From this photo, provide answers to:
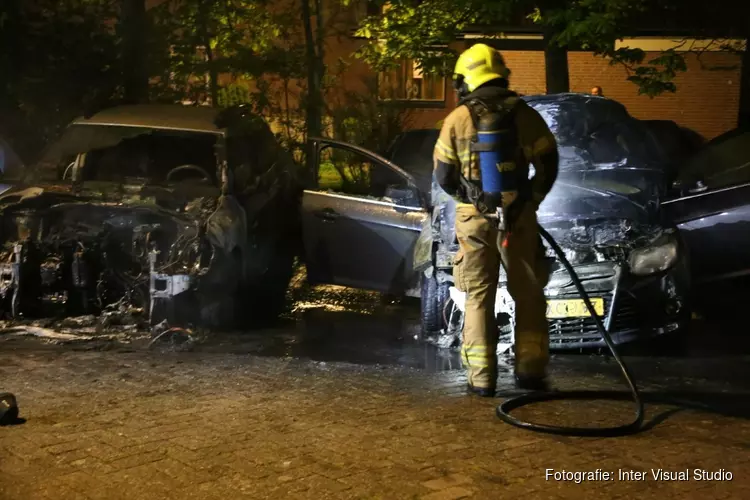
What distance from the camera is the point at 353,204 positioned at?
327 inches

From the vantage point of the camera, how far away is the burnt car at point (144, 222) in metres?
7.39

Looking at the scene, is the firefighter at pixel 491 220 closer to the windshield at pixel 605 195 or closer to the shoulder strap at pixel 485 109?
the shoulder strap at pixel 485 109

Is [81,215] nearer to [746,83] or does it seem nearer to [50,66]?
[50,66]

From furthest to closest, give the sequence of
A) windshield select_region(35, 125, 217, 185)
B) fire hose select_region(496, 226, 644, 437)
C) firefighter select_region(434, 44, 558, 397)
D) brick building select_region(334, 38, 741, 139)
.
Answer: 1. brick building select_region(334, 38, 741, 139)
2. windshield select_region(35, 125, 217, 185)
3. firefighter select_region(434, 44, 558, 397)
4. fire hose select_region(496, 226, 644, 437)

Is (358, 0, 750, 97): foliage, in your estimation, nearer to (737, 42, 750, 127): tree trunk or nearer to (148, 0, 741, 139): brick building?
(737, 42, 750, 127): tree trunk

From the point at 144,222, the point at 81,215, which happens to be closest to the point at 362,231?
the point at 144,222

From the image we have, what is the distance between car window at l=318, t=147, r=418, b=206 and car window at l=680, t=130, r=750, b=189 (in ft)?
9.61

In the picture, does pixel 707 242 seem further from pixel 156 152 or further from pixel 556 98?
pixel 156 152

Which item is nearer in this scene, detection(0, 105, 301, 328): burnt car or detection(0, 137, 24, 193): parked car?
detection(0, 105, 301, 328): burnt car

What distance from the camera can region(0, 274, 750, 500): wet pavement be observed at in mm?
3982

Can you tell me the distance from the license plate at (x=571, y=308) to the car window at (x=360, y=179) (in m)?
1.98

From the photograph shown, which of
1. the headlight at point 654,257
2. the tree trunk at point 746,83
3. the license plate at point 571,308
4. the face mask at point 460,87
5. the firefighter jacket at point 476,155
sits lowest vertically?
the license plate at point 571,308

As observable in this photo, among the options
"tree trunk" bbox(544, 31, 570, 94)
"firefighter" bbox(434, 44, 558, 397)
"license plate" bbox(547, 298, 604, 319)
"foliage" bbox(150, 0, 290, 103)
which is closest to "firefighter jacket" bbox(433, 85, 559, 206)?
"firefighter" bbox(434, 44, 558, 397)

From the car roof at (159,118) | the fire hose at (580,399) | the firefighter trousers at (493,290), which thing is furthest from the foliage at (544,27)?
the fire hose at (580,399)
